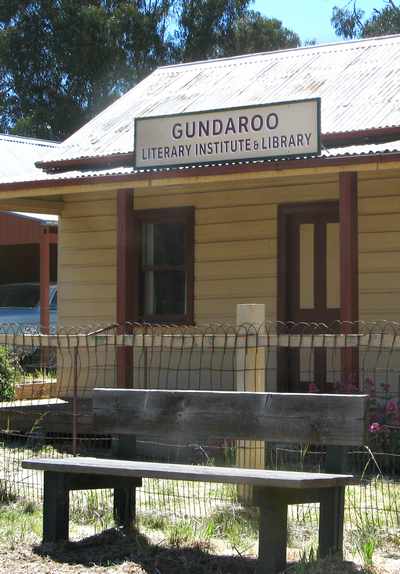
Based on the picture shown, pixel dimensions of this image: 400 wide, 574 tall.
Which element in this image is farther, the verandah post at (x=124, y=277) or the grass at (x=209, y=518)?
the verandah post at (x=124, y=277)

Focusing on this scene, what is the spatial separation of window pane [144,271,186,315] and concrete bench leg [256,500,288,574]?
301 inches

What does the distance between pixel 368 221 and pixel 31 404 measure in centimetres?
424

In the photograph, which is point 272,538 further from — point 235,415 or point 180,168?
point 180,168

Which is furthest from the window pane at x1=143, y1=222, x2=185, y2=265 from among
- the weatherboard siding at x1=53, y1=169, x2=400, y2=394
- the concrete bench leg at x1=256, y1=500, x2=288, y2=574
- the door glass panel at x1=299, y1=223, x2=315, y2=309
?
the concrete bench leg at x1=256, y1=500, x2=288, y2=574

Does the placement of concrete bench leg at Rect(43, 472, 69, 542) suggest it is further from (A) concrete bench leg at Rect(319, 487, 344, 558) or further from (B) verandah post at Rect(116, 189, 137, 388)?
(B) verandah post at Rect(116, 189, 137, 388)

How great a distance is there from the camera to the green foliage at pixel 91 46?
142 feet

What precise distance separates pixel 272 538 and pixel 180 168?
5990 millimetres

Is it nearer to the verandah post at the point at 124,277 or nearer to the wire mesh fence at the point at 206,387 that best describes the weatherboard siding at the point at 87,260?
the wire mesh fence at the point at 206,387

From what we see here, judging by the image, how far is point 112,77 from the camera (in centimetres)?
4334

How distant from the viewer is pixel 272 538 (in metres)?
5.81

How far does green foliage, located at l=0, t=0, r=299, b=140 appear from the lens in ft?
Answer: 142

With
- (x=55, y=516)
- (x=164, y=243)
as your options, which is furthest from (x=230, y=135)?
(x=55, y=516)

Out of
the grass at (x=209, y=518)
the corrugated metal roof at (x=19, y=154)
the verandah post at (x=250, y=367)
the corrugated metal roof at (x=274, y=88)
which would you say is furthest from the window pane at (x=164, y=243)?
the corrugated metal roof at (x=19, y=154)

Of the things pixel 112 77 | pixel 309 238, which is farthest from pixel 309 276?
pixel 112 77
